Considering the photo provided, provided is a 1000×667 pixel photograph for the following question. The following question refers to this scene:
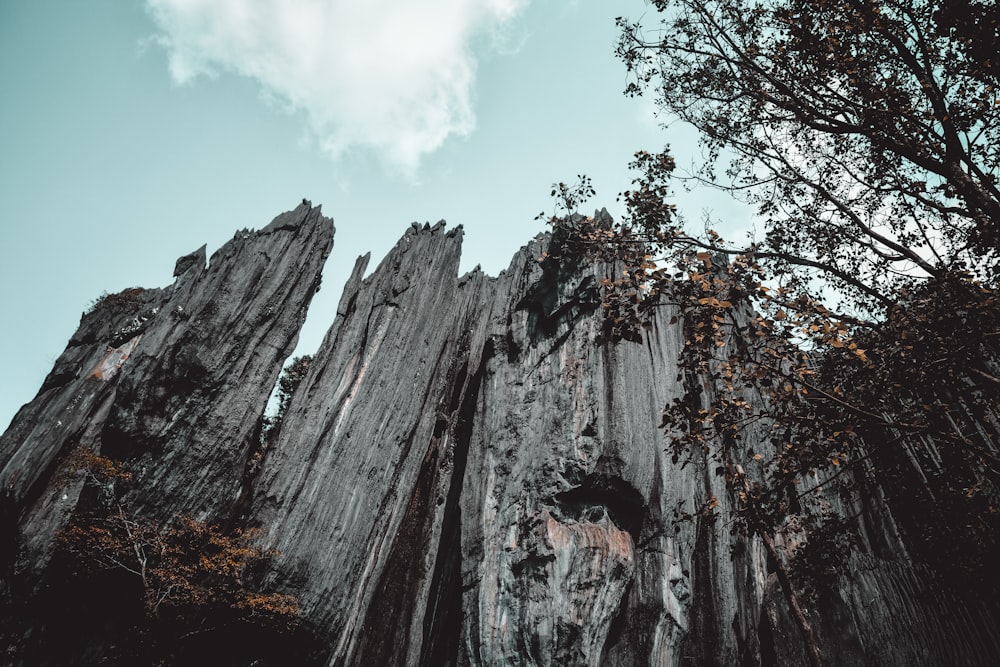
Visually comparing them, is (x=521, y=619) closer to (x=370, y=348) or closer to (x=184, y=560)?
(x=184, y=560)

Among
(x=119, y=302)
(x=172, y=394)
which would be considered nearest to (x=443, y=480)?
(x=172, y=394)

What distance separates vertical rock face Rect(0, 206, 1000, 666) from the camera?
13703 mm

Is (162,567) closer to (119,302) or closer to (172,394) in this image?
(172,394)

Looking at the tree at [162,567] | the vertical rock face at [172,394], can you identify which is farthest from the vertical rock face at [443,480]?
the tree at [162,567]

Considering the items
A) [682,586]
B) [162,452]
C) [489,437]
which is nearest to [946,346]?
[682,586]

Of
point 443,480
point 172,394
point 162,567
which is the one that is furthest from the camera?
point 443,480

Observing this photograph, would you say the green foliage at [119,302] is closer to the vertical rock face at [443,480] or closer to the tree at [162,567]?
the vertical rock face at [443,480]

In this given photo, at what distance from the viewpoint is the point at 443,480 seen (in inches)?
800

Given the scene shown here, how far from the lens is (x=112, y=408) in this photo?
18.1 meters

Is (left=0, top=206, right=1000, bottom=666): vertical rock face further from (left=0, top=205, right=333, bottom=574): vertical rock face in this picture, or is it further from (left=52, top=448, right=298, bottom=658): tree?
(left=52, top=448, right=298, bottom=658): tree

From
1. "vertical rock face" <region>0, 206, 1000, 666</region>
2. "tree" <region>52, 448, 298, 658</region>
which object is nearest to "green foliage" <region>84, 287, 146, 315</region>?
"vertical rock face" <region>0, 206, 1000, 666</region>

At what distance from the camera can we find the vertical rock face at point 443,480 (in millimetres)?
13703

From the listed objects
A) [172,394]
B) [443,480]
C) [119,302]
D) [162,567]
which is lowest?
[162,567]

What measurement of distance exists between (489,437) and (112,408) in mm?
13317
